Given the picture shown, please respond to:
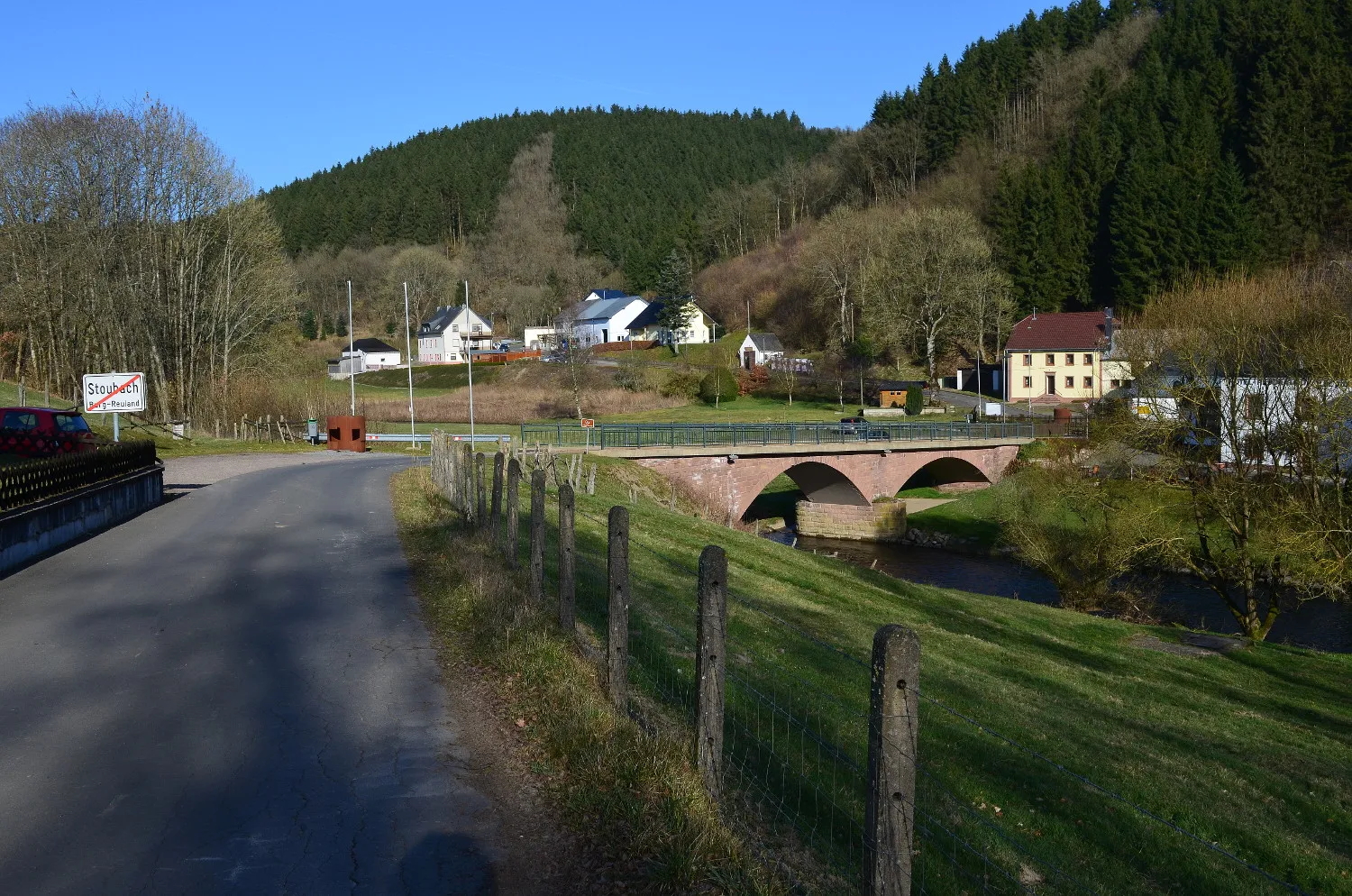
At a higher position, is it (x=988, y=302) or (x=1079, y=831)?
(x=988, y=302)

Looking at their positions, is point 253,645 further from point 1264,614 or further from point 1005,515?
point 1005,515

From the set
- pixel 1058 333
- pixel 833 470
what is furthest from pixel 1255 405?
pixel 1058 333

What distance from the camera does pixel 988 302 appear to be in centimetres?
8319

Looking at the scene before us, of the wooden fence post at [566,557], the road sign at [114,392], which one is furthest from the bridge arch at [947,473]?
the wooden fence post at [566,557]

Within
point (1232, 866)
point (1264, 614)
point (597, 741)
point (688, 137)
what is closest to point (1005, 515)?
point (1264, 614)

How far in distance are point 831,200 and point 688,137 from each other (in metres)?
62.8

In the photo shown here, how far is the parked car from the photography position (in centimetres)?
5215

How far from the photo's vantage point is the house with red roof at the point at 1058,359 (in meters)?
76.8

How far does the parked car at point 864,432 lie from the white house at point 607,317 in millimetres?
70795

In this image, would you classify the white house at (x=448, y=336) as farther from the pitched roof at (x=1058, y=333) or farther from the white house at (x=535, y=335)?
the pitched roof at (x=1058, y=333)

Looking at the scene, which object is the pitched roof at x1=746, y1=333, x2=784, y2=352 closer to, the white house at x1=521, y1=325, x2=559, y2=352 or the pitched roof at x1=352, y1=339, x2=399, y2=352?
the white house at x1=521, y1=325, x2=559, y2=352

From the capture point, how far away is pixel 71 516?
1867cm

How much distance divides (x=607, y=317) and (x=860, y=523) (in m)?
79.5

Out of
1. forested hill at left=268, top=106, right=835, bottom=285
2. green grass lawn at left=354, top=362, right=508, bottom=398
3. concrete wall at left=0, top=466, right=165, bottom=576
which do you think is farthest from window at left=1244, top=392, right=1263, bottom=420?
forested hill at left=268, top=106, right=835, bottom=285
